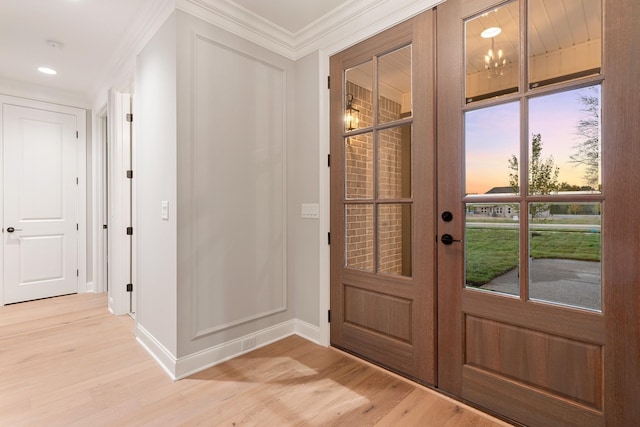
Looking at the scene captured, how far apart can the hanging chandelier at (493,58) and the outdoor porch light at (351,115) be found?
3.09 feet

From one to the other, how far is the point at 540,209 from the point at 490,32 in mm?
1061

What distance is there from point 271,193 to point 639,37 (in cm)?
238

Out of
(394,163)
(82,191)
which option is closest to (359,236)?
(394,163)

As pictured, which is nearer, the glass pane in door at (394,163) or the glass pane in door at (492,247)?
the glass pane in door at (492,247)

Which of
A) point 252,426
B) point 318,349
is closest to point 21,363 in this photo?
point 252,426

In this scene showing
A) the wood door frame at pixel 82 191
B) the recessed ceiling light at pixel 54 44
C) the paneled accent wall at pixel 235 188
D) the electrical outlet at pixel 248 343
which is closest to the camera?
the paneled accent wall at pixel 235 188

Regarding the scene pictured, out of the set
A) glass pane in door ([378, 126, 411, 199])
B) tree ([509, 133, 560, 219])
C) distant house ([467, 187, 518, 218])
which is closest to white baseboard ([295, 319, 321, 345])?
glass pane in door ([378, 126, 411, 199])

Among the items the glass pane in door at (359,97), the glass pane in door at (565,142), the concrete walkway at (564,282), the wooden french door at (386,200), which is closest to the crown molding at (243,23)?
the wooden french door at (386,200)

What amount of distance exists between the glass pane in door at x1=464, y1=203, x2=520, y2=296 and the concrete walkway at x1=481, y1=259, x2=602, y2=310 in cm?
3

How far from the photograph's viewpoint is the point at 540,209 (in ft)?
5.34

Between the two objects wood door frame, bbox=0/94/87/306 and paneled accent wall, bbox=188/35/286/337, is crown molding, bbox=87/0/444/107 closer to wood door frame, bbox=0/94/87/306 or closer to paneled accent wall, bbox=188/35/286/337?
paneled accent wall, bbox=188/35/286/337

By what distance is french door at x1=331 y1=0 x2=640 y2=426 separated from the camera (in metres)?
1.43

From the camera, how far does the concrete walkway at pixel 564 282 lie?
4.87 ft

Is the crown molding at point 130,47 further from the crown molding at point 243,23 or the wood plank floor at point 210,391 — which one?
the wood plank floor at point 210,391
